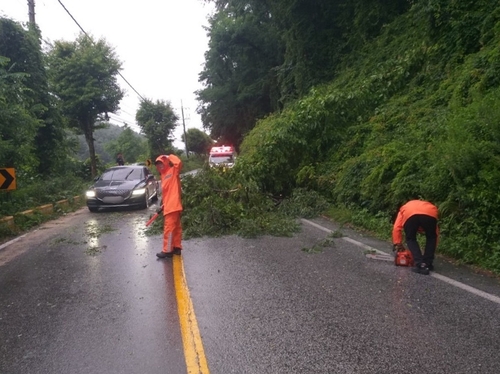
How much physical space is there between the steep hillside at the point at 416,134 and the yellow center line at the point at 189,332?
4.30m

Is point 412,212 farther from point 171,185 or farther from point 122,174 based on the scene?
point 122,174

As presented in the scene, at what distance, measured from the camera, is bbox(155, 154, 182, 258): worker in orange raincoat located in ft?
26.0

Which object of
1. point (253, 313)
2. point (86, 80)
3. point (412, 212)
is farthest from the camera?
point (86, 80)

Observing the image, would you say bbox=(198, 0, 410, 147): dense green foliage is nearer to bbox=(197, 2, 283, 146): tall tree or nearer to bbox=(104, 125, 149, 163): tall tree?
bbox=(197, 2, 283, 146): tall tree

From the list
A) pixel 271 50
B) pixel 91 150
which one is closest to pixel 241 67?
pixel 271 50

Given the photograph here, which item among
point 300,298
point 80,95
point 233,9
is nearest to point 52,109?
point 80,95

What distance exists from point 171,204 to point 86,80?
19.8 m

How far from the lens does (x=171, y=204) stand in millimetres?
7941

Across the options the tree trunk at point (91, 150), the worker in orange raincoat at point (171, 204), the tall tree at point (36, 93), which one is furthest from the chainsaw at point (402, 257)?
the tree trunk at point (91, 150)

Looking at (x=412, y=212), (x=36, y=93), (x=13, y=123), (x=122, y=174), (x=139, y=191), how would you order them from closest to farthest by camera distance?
1. (x=412, y=212)
2. (x=13, y=123)
3. (x=139, y=191)
4. (x=122, y=174)
5. (x=36, y=93)

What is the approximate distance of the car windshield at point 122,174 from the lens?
634 inches

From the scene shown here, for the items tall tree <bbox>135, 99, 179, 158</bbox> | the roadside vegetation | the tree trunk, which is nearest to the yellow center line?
the roadside vegetation

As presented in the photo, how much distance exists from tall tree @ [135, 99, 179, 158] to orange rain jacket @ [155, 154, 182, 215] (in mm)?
38969

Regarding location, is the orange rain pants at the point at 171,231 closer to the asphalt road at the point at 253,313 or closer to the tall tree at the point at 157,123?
the asphalt road at the point at 253,313
